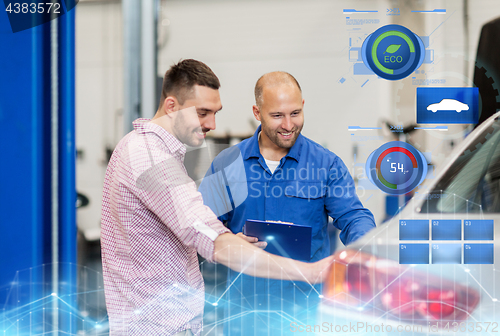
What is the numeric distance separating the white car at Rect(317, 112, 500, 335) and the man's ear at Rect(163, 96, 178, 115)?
0.85m

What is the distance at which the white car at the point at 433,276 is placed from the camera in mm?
1367

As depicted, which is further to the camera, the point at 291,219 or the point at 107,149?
the point at 107,149

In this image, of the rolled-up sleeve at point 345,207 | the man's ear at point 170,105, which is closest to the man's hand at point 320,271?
the rolled-up sleeve at point 345,207

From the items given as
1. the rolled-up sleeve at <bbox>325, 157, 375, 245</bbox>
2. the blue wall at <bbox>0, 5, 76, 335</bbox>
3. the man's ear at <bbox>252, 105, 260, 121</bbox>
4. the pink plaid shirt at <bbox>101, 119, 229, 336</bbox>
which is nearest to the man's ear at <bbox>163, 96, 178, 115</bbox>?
the pink plaid shirt at <bbox>101, 119, 229, 336</bbox>

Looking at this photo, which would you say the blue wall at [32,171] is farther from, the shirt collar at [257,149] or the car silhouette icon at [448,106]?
the car silhouette icon at [448,106]

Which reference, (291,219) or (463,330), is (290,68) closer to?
(291,219)

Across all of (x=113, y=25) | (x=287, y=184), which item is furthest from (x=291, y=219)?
(x=113, y=25)

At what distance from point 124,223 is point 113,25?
910 millimetres

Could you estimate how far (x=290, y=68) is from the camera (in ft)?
5.23

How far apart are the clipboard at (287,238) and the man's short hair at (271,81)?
51 cm

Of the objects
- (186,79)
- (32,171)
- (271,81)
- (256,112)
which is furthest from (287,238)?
(32,171)

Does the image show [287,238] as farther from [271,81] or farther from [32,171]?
[32,171]

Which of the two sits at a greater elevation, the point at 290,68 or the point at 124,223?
the point at 290,68

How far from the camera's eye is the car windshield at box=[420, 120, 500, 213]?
1.43 meters
